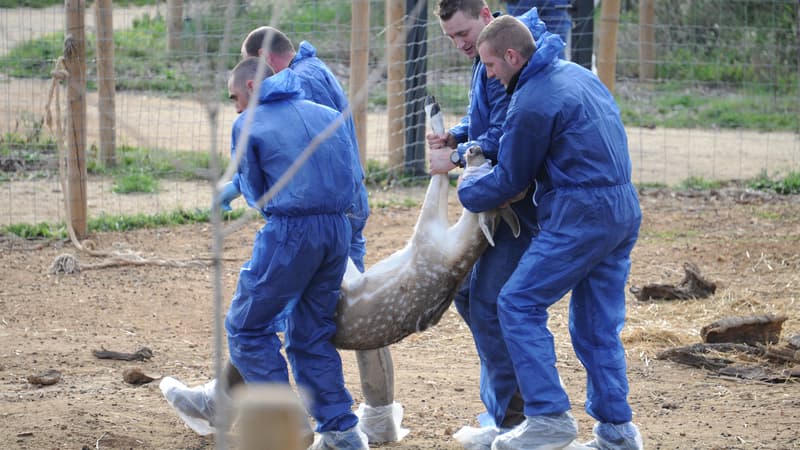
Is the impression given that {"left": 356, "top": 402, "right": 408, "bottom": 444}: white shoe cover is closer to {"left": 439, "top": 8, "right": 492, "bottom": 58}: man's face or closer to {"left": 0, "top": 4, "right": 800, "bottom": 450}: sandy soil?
{"left": 0, "top": 4, "right": 800, "bottom": 450}: sandy soil

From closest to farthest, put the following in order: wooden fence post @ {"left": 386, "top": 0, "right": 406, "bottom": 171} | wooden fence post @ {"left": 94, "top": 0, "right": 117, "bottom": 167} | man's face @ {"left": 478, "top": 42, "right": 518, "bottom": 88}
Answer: man's face @ {"left": 478, "top": 42, "right": 518, "bottom": 88} < wooden fence post @ {"left": 94, "top": 0, "right": 117, "bottom": 167} < wooden fence post @ {"left": 386, "top": 0, "right": 406, "bottom": 171}

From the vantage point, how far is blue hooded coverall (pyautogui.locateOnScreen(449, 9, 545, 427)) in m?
4.77

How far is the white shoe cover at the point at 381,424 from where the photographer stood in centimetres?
511

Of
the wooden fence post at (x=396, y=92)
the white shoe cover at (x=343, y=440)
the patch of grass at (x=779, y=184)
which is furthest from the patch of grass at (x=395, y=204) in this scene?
the white shoe cover at (x=343, y=440)

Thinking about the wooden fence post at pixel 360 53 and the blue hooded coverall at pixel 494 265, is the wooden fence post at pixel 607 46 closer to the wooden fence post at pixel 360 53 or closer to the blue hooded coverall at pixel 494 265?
the wooden fence post at pixel 360 53

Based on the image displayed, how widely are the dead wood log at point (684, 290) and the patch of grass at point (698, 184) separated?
3.46m

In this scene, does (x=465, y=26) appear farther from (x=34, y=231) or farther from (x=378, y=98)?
(x=378, y=98)

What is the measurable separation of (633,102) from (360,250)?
1019 centimetres

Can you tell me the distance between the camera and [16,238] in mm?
8992

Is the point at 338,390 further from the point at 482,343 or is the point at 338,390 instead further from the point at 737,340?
the point at 737,340

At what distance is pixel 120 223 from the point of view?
9.41m

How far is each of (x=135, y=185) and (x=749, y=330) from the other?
6.09m

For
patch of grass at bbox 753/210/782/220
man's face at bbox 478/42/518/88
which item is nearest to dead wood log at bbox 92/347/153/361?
man's face at bbox 478/42/518/88

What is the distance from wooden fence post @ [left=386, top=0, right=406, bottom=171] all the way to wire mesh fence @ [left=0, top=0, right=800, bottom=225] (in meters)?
0.05
